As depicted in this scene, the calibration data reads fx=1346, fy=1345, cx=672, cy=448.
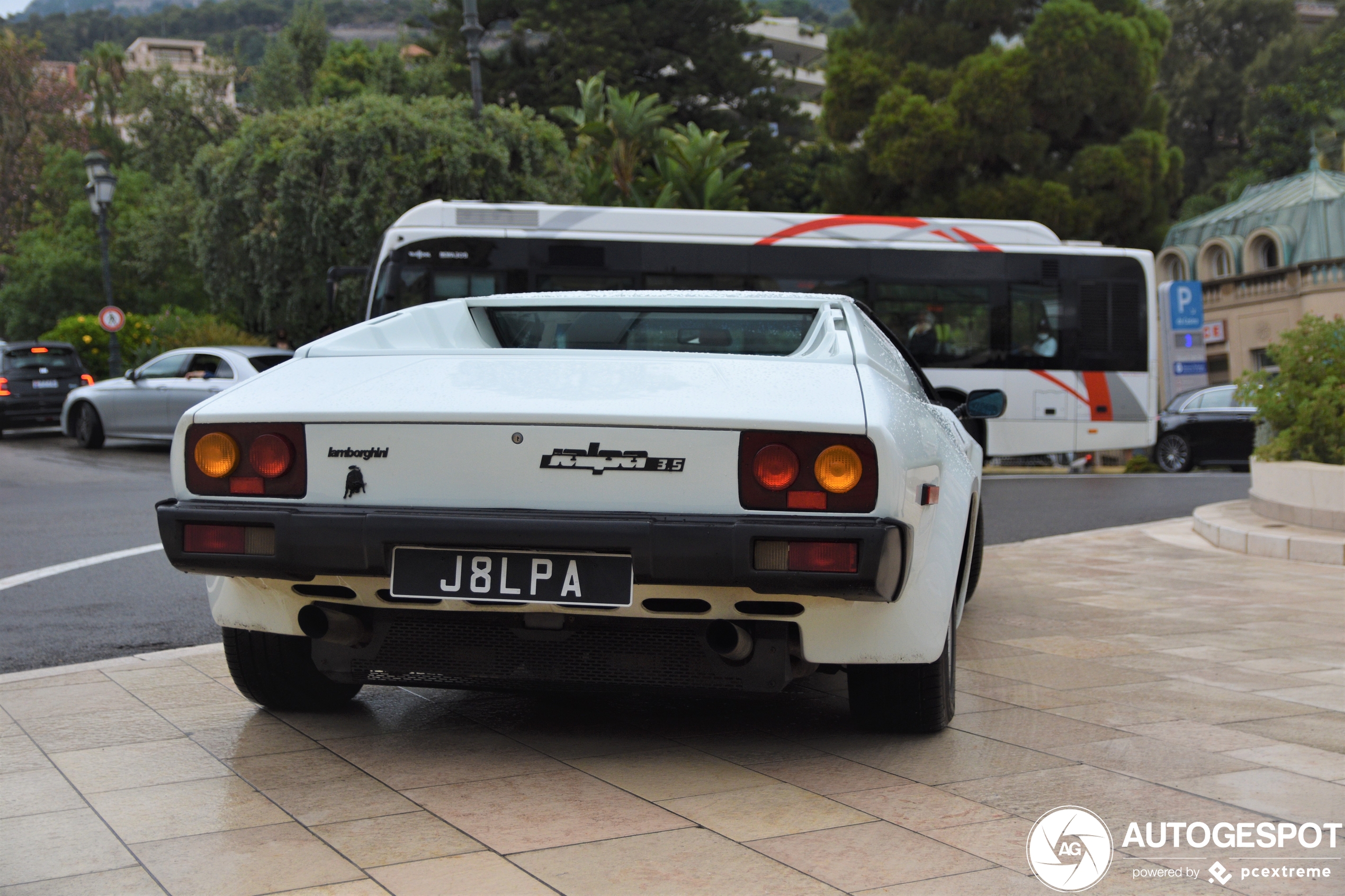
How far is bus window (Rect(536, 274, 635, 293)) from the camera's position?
16516 millimetres

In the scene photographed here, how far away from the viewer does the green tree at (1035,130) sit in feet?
116

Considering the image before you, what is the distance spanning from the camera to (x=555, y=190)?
25453mm

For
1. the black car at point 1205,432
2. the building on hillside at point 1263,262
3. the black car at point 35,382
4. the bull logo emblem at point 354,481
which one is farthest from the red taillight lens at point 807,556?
the building on hillside at point 1263,262

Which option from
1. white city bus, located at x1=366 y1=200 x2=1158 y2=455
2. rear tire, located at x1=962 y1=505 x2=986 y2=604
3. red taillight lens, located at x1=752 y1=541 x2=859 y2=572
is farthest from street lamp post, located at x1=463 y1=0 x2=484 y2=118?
red taillight lens, located at x1=752 y1=541 x2=859 y2=572

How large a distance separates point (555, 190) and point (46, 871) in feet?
76.6

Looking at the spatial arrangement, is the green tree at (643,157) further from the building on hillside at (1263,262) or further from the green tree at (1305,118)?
the green tree at (1305,118)

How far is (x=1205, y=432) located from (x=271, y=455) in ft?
66.0

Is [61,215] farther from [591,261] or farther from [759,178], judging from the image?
[591,261]

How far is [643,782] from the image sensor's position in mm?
3510

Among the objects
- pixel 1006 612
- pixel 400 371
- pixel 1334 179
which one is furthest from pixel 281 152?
pixel 1334 179

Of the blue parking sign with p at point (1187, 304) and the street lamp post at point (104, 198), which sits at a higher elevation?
the street lamp post at point (104, 198)

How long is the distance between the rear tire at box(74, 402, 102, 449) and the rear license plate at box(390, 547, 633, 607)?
1697cm

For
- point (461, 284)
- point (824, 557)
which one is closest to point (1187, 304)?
point (461, 284)

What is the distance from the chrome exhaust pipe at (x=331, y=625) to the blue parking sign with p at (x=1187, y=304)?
28540 mm
